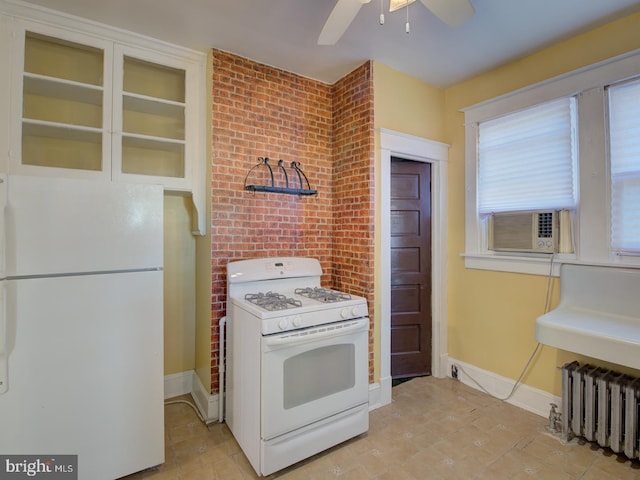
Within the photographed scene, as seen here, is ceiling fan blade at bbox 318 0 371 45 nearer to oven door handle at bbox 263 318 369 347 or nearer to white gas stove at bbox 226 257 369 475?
white gas stove at bbox 226 257 369 475

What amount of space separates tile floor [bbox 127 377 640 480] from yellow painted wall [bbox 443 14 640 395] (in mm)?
428

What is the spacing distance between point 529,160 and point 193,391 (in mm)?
3478

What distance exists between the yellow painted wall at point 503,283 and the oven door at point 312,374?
134 centimetres

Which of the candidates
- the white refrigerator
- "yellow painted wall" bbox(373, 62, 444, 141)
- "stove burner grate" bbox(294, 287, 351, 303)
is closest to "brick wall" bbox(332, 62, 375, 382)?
"yellow painted wall" bbox(373, 62, 444, 141)

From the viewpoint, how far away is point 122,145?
2355mm

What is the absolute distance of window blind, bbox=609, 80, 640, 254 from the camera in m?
1.98

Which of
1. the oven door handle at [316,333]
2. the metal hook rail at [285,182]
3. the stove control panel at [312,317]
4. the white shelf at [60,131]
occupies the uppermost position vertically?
the white shelf at [60,131]

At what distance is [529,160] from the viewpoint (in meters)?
2.48

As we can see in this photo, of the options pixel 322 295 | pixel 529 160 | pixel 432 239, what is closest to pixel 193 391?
pixel 322 295

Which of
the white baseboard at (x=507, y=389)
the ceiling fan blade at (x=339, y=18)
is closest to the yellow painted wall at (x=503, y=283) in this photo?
the white baseboard at (x=507, y=389)

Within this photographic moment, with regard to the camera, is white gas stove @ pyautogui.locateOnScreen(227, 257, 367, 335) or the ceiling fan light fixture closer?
the ceiling fan light fixture

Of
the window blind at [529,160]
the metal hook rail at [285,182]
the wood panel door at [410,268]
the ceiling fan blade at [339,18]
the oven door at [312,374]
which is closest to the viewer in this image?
the ceiling fan blade at [339,18]

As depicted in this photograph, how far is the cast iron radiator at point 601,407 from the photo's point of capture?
185 centimetres

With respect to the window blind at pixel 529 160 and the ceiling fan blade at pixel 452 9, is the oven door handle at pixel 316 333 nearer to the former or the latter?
the window blind at pixel 529 160
